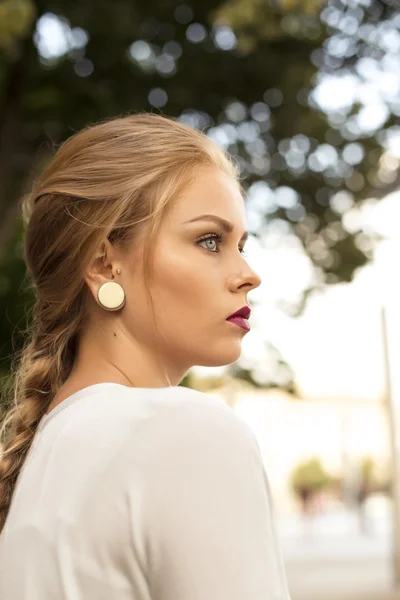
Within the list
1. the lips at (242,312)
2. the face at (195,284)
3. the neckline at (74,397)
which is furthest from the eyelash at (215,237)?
the neckline at (74,397)

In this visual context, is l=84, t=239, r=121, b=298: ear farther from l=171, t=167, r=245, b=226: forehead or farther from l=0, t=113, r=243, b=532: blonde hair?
l=171, t=167, r=245, b=226: forehead

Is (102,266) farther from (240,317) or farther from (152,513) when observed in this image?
(152,513)

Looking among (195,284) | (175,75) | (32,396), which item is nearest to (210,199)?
(195,284)

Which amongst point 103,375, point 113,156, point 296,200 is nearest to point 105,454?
point 103,375

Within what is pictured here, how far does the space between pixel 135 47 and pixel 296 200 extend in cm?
263

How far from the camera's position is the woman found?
130cm

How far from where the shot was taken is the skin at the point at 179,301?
1665 mm

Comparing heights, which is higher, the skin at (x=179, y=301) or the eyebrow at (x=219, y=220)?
the eyebrow at (x=219, y=220)

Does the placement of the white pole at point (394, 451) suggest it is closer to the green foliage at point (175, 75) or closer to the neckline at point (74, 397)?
the green foliage at point (175, 75)

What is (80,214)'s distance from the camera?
5.74 feet

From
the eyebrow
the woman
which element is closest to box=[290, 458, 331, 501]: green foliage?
the woman

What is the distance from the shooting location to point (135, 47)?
9.62 meters

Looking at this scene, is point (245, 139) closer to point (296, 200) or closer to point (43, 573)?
point (296, 200)

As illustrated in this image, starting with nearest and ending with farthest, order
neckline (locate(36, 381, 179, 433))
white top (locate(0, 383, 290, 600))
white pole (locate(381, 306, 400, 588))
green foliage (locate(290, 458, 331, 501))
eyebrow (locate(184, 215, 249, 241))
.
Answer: white top (locate(0, 383, 290, 600)) < neckline (locate(36, 381, 179, 433)) < eyebrow (locate(184, 215, 249, 241)) < white pole (locate(381, 306, 400, 588)) < green foliage (locate(290, 458, 331, 501))
